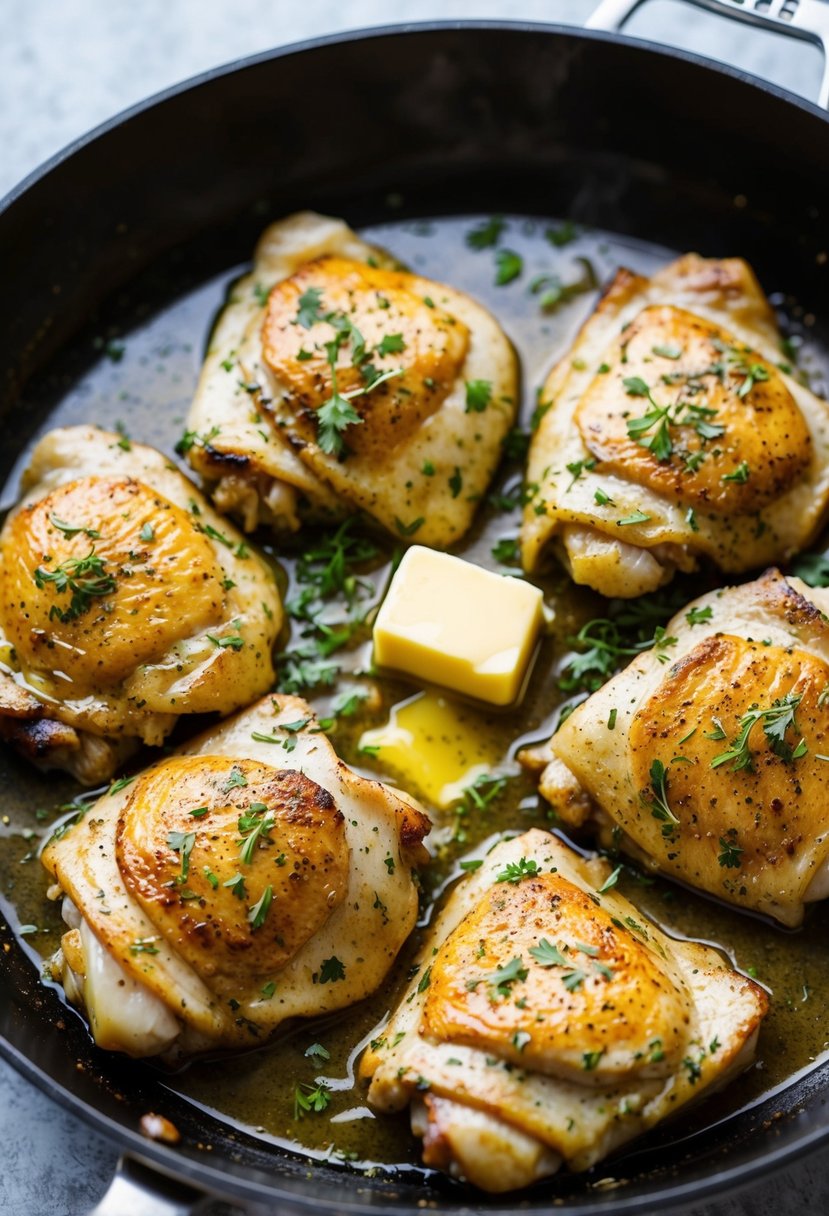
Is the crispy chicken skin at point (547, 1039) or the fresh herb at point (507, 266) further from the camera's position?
the fresh herb at point (507, 266)

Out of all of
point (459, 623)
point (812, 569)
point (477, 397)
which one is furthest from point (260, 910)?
point (812, 569)

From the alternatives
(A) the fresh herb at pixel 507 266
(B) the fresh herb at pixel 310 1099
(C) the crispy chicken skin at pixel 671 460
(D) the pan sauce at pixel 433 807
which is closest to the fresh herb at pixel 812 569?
(C) the crispy chicken skin at pixel 671 460

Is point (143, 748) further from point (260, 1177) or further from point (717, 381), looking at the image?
point (717, 381)

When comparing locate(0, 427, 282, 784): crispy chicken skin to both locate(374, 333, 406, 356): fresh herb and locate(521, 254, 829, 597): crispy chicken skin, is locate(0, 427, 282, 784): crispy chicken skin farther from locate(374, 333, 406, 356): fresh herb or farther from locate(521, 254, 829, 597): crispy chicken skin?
locate(521, 254, 829, 597): crispy chicken skin

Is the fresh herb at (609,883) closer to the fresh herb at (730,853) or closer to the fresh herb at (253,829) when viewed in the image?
the fresh herb at (730,853)

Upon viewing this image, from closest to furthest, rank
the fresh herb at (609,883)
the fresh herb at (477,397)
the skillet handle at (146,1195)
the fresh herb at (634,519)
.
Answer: the skillet handle at (146,1195) → the fresh herb at (609,883) → the fresh herb at (634,519) → the fresh herb at (477,397)

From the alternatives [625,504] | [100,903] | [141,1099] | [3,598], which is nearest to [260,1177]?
[141,1099]

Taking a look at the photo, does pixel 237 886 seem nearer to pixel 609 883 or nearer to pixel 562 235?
pixel 609 883
